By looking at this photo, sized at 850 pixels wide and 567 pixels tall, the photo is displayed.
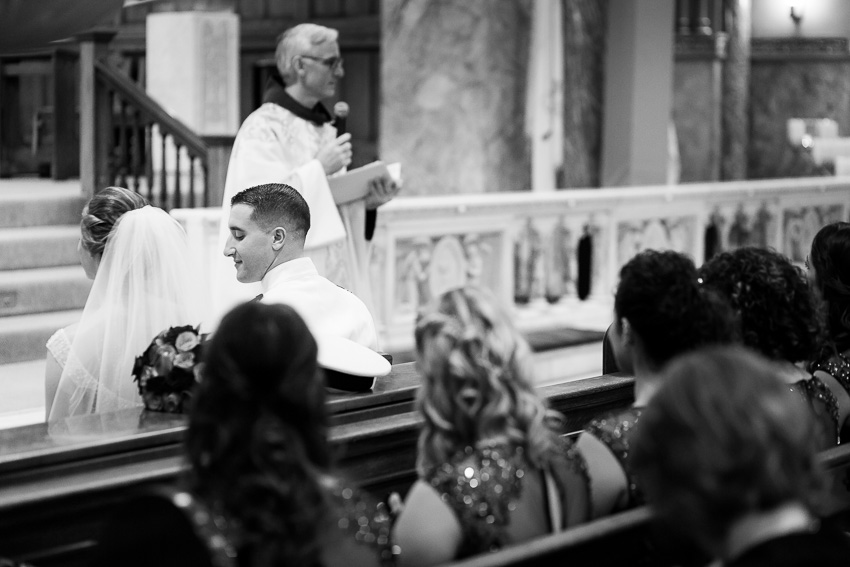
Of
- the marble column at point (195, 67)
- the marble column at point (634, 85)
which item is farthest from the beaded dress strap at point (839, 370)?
the marble column at point (195, 67)

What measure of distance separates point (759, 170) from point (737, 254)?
1322 cm

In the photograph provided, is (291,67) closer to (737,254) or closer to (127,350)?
(127,350)

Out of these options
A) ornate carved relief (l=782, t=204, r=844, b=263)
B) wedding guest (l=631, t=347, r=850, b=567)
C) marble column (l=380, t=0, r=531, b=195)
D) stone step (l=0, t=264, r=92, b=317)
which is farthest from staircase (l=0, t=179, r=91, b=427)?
ornate carved relief (l=782, t=204, r=844, b=263)

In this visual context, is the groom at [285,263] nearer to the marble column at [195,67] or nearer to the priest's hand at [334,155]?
the priest's hand at [334,155]

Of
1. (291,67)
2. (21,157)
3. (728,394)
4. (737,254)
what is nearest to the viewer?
(728,394)

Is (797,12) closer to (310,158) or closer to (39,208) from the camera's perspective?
(39,208)

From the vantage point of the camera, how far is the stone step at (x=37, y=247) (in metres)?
7.41

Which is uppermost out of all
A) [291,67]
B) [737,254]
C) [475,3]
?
[475,3]

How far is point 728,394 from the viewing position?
67.8 inches

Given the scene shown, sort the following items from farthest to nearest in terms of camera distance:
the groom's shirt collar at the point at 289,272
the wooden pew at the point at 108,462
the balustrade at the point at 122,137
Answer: the balustrade at the point at 122,137
the groom's shirt collar at the point at 289,272
the wooden pew at the point at 108,462

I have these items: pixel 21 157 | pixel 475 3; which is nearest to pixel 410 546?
pixel 475 3

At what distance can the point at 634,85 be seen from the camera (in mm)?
9852

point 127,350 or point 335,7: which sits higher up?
point 335,7

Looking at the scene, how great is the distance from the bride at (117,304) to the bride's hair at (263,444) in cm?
188
